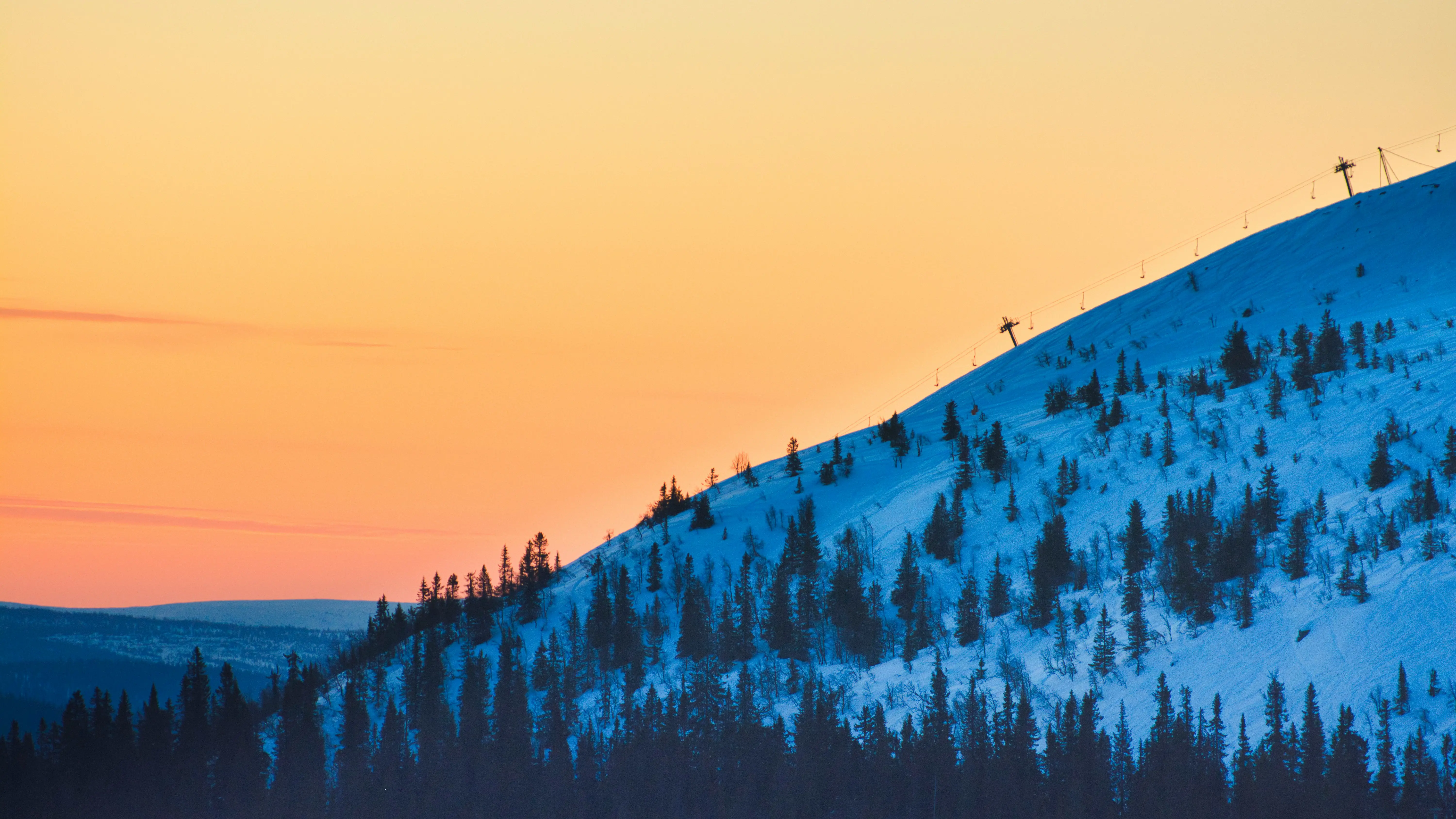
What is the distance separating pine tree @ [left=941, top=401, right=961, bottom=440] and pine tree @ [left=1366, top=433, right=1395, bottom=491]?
156 ft

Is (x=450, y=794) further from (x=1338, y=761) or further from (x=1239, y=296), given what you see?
(x=1239, y=296)

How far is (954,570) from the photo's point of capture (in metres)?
93.5

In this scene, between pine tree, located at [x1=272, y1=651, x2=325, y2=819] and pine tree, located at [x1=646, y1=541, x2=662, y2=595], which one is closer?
pine tree, located at [x1=272, y1=651, x2=325, y2=819]

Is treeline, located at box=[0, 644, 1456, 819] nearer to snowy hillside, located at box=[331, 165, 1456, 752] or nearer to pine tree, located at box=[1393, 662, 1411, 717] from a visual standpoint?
pine tree, located at box=[1393, 662, 1411, 717]

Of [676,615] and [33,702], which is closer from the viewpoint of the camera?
[676,615]

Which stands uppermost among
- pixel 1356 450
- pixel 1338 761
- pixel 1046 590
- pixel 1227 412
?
pixel 1227 412

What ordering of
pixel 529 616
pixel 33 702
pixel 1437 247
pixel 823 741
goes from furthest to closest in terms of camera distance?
pixel 33 702 → pixel 1437 247 → pixel 529 616 → pixel 823 741

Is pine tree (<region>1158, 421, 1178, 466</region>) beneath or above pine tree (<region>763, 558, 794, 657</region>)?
above

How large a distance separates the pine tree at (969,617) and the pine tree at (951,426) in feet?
125

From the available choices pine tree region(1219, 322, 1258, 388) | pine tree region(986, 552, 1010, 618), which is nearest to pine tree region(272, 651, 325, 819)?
pine tree region(986, 552, 1010, 618)

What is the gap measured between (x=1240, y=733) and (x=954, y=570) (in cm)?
3838

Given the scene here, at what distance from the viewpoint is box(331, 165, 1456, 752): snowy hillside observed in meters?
64.5

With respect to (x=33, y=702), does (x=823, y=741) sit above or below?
below

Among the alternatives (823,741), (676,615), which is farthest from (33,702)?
(823,741)
